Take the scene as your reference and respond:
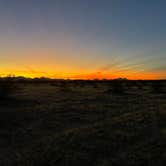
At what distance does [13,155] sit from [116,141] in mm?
3688

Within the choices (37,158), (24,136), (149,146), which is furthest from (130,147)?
(24,136)

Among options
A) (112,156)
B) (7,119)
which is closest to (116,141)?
(112,156)

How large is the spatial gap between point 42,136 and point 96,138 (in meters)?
2.48

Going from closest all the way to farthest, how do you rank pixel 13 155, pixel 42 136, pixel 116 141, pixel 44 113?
pixel 13 155, pixel 116 141, pixel 42 136, pixel 44 113

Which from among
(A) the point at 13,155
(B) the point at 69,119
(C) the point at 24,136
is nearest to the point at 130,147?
(A) the point at 13,155

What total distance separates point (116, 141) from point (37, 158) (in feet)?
10.1

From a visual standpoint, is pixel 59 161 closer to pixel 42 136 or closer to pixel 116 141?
pixel 116 141

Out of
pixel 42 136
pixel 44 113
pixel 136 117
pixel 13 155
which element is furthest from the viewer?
pixel 44 113

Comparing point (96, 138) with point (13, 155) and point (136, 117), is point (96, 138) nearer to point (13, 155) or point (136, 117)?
point (13, 155)

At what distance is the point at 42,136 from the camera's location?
1066 centimetres

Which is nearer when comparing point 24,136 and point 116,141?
point 116,141

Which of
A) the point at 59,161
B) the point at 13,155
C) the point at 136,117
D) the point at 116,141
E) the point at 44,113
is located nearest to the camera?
Result: the point at 59,161

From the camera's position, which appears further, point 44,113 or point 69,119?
point 44,113

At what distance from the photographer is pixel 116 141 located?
926 centimetres
